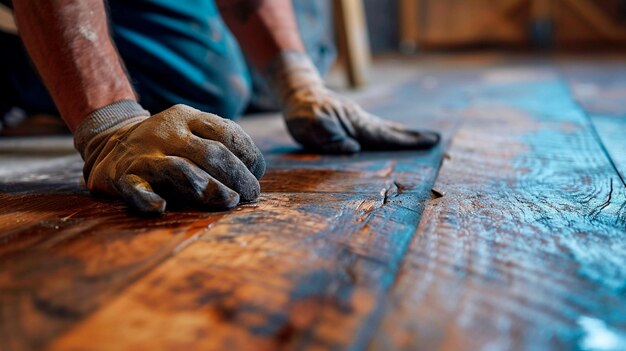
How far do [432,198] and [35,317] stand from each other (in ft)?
1.90

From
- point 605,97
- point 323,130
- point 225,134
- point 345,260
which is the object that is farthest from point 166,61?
point 605,97

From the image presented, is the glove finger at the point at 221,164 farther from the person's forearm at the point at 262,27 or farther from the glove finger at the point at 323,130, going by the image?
the person's forearm at the point at 262,27

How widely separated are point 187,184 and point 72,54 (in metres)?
0.33

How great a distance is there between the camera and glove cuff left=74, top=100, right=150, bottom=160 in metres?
0.99

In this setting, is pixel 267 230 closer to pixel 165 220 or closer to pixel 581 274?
pixel 165 220

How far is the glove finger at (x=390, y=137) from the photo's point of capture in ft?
4.30

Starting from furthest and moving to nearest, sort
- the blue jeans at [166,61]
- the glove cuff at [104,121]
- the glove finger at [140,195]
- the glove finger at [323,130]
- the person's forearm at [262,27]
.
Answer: the blue jeans at [166,61] < the person's forearm at [262,27] < the glove finger at [323,130] < the glove cuff at [104,121] < the glove finger at [140,195]

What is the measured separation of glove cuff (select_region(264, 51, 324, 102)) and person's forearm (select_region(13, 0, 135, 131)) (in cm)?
44

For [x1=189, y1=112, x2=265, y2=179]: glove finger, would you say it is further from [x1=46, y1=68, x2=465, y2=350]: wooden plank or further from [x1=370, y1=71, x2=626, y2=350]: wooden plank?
[x1=370, y1=71, x2=626, y2=350]: wooden plank

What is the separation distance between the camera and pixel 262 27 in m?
1.48

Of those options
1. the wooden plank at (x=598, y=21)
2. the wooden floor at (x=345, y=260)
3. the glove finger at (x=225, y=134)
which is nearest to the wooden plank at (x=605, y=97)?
the wooden floor at (x=345, y=260)

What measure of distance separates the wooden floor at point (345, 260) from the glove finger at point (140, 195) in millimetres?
22

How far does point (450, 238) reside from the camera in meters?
0.76

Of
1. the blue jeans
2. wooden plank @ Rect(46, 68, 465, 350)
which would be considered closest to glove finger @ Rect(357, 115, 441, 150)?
wooden plank @ Rect(46, 68, 465, 350)
